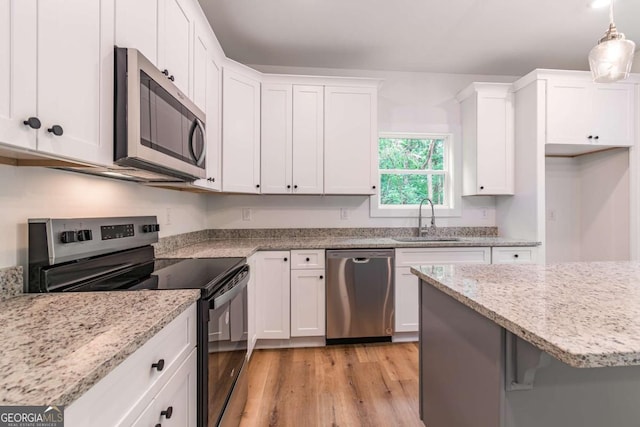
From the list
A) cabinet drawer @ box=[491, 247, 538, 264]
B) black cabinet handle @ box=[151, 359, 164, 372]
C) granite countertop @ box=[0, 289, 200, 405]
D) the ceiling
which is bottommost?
black cabinet handle @ box=[151, 359, 164, 372]

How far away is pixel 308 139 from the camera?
278 centimetres

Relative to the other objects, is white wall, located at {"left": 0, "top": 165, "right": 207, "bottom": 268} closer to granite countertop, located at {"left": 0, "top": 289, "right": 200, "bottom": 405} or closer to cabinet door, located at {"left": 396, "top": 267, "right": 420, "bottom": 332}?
granite countertop, located at {"left": 0, "top": 289, "right": 200, "bottom": 405}

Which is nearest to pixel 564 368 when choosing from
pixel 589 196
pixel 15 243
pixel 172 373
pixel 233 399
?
pixel 172 373

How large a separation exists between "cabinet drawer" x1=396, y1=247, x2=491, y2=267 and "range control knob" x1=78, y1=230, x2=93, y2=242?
2.17 metres

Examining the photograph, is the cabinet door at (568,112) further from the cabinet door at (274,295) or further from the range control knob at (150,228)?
the range control knob at (150,228)

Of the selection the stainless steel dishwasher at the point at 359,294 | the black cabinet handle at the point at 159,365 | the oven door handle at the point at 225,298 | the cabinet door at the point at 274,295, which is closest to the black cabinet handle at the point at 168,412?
the black cabinet handle at the point at 159,365

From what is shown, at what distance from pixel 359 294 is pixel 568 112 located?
2.56 metres

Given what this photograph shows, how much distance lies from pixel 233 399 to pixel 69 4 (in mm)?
1693

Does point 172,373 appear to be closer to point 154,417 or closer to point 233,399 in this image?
point 154,417

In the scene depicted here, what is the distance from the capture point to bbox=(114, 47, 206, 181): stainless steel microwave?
3.45ft

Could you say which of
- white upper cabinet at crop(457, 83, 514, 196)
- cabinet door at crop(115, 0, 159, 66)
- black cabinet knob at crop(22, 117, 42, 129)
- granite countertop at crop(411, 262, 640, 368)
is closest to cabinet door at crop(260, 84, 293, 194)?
cabinet door at crop(115, 0, 159, 66)

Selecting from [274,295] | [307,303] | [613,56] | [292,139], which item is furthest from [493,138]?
[274,295]

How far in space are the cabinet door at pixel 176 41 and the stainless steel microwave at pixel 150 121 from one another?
0.19 m

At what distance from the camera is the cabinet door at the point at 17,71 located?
2.22 ft
